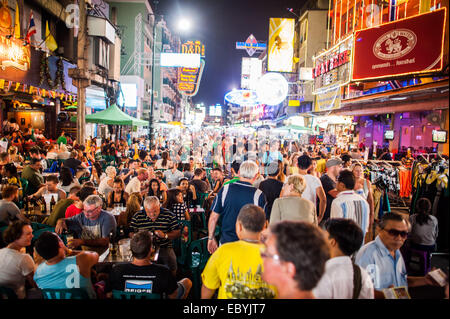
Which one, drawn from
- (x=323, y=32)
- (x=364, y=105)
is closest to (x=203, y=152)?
(x=364, y=105)

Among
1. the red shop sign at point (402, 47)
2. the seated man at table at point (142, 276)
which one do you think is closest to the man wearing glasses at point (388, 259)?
the seated man at table at point (142, 276)

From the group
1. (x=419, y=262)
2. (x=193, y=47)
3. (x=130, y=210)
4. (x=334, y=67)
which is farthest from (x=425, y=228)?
(x=193, y=47)

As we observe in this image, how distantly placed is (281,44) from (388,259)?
19.3 meters

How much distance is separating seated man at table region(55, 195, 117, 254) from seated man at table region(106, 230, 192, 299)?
1619 millimetres

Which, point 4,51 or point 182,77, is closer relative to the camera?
point 4,51

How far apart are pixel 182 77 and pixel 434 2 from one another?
73.9 feet

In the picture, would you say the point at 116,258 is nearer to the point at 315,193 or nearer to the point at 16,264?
the point at 16,264

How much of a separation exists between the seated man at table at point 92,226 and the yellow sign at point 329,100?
10875 millimetres

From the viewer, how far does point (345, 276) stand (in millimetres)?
2346

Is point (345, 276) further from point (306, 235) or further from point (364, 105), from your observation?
point (364, 105)

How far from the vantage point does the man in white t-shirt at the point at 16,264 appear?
322cm

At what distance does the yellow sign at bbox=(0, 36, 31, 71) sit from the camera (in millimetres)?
11414

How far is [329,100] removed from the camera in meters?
13.9

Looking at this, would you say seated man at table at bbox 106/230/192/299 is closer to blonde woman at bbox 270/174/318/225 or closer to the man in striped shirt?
blonde woman at bbox 270/174/318/225
